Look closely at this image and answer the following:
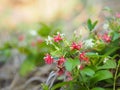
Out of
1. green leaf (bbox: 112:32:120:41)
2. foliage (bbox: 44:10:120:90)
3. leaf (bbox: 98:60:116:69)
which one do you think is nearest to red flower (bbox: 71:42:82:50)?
foliage (bbox: 44:10:120:90)

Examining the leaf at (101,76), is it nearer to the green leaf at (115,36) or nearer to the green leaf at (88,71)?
the green leaf at (88,71)

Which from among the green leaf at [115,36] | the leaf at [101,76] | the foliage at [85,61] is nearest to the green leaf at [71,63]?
the foliage at [85,61]

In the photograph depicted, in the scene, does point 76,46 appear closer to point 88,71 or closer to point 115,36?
point 88,71

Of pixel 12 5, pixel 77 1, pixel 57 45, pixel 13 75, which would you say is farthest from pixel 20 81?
pixel 12 5

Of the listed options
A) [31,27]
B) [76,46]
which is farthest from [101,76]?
[31,27]

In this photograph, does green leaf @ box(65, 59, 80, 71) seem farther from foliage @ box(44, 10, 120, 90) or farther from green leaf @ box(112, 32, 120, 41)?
green leaf @ box(112, 32, 120, 41)

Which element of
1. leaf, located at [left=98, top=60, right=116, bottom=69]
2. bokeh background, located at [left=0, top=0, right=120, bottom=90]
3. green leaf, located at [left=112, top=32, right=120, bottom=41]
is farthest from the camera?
bokeh background, located at [left=0, top=0, right=120, bottom=90]
